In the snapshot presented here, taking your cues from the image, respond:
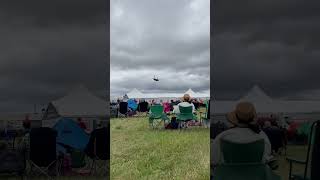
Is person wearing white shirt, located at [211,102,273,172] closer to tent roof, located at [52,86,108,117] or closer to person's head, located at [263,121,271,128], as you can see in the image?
person's head, located at [263,121,271,128]

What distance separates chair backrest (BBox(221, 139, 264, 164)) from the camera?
97.9 inches

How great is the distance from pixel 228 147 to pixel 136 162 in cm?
304

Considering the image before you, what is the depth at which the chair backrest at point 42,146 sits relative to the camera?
4.52 m

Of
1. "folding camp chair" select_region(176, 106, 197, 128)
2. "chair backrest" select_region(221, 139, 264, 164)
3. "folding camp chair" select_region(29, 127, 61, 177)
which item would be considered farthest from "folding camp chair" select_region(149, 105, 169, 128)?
"chair backrest" select_region(221, 139, 264, 164)

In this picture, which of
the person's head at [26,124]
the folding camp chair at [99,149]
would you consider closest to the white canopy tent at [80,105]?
the folding camp chair at [99,149]

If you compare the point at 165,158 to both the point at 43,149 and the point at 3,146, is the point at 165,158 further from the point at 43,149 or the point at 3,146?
the point at 3,146

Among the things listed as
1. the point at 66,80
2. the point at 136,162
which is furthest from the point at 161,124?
the point at 66,80

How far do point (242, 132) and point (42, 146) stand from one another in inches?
100

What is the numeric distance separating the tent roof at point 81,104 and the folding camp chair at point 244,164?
1536 millimetres

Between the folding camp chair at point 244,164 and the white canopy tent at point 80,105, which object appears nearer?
the folding camp chair at point 244,164

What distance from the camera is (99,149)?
4.52 meters

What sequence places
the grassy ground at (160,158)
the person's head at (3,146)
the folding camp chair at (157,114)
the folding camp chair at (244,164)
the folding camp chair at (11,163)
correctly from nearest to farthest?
the folding camp chair at (244,164) < the folding camp chair at (11,163) < the person's head at (3,146) < the grassy ground at (160,158) < the folding camp chair at (157,114)

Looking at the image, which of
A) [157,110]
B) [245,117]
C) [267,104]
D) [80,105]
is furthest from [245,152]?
[157,110]

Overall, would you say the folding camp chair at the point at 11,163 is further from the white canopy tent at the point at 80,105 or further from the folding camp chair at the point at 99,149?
the folding camp chair at the point at 99,149
